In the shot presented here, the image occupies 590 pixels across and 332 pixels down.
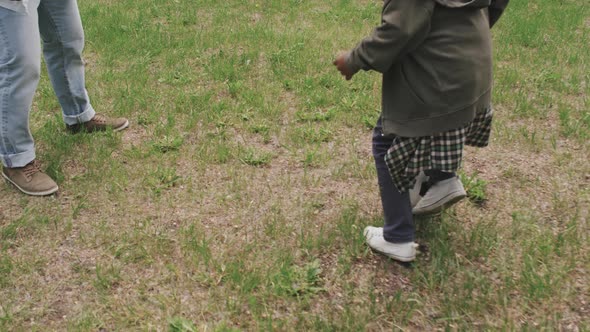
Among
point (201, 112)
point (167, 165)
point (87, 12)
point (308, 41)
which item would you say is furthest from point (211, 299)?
point (87, 12)

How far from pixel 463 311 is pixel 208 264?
4.15 feet

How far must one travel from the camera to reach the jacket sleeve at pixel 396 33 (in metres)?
2.01

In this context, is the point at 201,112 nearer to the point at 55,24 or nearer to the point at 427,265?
the point at 55,24

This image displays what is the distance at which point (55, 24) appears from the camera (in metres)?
3.39

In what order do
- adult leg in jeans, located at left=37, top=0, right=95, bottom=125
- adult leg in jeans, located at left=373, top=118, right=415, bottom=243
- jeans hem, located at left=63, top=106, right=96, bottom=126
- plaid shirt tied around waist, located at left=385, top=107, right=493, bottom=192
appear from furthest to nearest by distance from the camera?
jeans hem, located at left=63, top=106, right=96, bottom=126, adult leg in jeans, located at left=37, top=0, right=95, bottom=125, adult leg in jeans, located at left=373, top=118, right=415, bottom=243, plaid shirt tied around waist, located at left=385, top=107, right=493, bottom=192

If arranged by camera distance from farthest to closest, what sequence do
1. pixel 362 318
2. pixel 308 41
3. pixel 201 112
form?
pixel 308 41 → pixel 201 112 → pixel 362 318

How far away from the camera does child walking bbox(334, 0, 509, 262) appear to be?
2.07 meters

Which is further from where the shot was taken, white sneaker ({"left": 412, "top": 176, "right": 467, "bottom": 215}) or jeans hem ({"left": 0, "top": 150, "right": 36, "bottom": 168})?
jeans hem ({"left": 0, "top": 150, "right": 36, "bottom": 168})

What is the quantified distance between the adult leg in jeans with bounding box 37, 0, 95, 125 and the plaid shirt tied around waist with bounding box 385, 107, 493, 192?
2433 mm

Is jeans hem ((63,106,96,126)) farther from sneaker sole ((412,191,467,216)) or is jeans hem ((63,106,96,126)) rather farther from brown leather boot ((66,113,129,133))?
sneaker sole ((412,191,467,216))

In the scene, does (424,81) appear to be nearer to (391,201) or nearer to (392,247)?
(391,201)

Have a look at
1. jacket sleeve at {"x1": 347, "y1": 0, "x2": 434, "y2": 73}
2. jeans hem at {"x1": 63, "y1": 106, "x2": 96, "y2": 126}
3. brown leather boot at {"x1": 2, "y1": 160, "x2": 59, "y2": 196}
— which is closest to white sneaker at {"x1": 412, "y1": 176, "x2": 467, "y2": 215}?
jacket sleeve at {"x1": 347, "y1": 0, "x2": 434, "y2": 73}

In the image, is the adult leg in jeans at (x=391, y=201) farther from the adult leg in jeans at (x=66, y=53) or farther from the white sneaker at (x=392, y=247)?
the adult leg in jeans at (x=66, y=53)

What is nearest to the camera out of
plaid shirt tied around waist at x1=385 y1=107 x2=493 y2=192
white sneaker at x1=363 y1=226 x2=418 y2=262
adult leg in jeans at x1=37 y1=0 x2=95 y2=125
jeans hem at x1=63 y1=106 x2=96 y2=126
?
plaid shirt tied around waist at x1=385 y1=107 x2=493 y2=192
